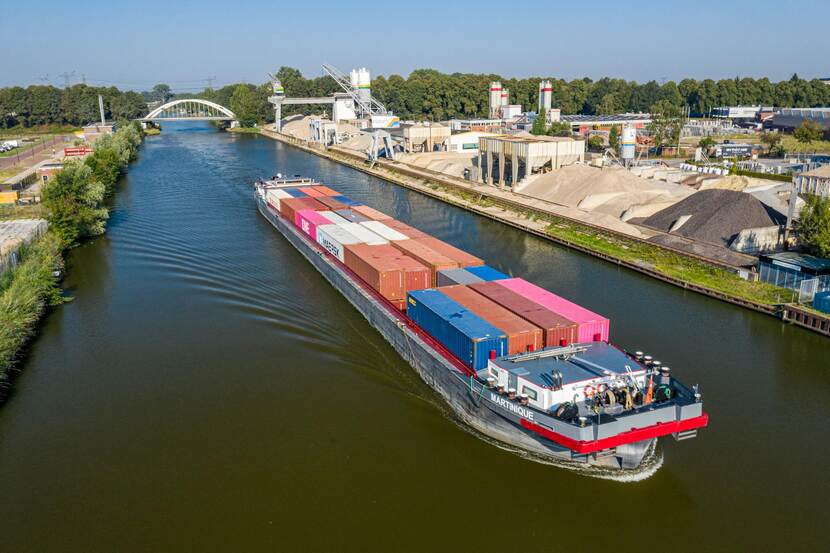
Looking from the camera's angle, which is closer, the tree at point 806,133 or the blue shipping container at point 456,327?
the blue shipping container at point 456,327

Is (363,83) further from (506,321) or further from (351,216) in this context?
(506,321)

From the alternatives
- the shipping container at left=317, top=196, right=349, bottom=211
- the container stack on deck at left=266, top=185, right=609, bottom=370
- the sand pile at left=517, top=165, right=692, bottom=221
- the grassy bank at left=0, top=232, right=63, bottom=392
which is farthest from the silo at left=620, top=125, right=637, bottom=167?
the grassy bank at left=0, top=232, right=63, bottom=392

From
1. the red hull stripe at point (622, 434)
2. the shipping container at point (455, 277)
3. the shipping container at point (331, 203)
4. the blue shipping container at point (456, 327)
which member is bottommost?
the red hull stripe at point (622, 434)

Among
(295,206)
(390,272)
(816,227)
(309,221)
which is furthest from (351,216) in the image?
(816,227)

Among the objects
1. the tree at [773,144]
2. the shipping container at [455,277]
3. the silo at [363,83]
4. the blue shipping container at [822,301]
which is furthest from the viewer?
the silo at [363,83]

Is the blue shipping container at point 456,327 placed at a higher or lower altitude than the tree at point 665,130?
lower

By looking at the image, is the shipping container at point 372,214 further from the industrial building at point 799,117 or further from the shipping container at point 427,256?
the industrial building at point 799,117

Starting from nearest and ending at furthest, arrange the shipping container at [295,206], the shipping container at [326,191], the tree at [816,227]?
the tree at [816,227] < the shipping container at [295,206] < the shipping container at [326,191]

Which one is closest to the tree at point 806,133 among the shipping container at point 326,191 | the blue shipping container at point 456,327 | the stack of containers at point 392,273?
the shipping container at point 326,191
